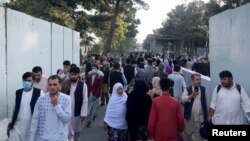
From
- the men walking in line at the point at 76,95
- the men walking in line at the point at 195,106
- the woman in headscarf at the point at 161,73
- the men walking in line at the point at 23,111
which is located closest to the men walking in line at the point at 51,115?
the men walking in line at the point at 23,111

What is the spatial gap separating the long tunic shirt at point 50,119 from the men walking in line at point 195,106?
2899 mm

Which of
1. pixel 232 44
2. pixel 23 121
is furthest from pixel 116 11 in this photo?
pixel 23 121

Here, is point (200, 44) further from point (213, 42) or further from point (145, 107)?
point (145, 107)

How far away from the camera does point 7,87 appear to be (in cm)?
1073

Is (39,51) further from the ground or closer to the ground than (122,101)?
further from the ground

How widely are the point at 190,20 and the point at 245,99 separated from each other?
68.7 m

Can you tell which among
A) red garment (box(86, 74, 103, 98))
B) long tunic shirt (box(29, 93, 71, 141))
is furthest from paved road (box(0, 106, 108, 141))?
long tunic shirt (box(29, 93, 71, 141))

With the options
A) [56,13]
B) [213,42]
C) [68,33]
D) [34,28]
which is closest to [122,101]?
[213,42]

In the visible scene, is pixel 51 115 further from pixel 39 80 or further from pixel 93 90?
pixel 93 90

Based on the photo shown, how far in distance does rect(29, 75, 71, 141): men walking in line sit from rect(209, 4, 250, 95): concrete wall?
3874 millimetres

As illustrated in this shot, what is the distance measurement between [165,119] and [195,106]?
5.52 feet

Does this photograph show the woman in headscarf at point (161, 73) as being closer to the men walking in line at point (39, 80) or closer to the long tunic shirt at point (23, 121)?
the men walking in line at point (39, 80)

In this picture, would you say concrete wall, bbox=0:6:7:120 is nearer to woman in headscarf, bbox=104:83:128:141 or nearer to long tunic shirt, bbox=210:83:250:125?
woman in headscarf, bbox=104:83:128:141

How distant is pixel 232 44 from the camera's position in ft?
32.6
